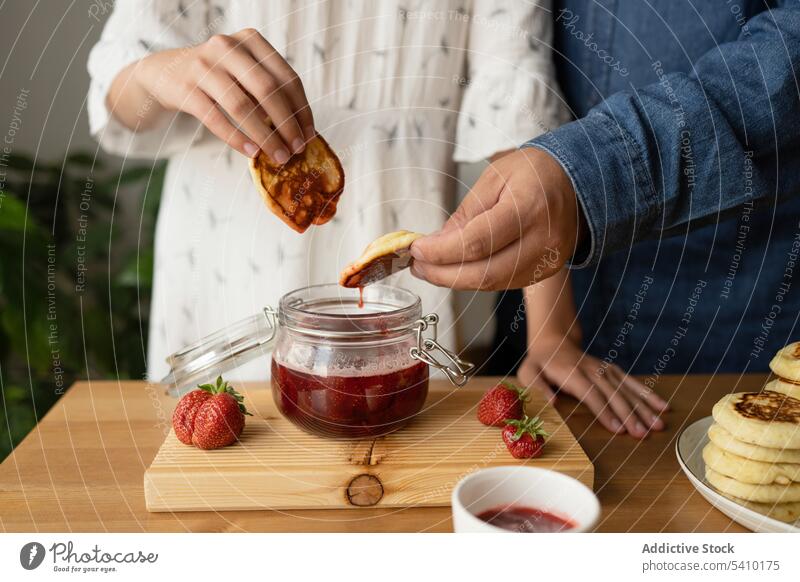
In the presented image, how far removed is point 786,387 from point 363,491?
32 cm

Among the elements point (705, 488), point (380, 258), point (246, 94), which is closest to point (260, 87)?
point (246, 94)

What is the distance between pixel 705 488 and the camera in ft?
1.50

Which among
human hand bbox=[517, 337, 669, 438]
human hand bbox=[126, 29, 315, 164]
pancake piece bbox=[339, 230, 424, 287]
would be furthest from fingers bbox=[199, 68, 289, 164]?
human hand bbox=[517, 337, 669, 438]

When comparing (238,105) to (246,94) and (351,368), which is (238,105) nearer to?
(246,94)

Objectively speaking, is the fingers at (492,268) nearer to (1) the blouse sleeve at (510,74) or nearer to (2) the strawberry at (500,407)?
(2) the strawberry at (500,407)

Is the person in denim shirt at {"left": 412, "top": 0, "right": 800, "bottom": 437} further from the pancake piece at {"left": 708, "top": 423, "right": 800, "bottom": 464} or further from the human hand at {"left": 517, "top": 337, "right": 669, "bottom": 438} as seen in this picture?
the pancake piece at {"left": 708, "top": 423, "right": 800, "bottom": 464}

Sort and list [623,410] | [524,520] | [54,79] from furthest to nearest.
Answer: [54,79] → [623,410] → [524,520]

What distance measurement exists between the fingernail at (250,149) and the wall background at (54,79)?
1.27ft

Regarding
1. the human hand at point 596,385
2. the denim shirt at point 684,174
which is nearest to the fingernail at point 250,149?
the denim shirt at point 684,174

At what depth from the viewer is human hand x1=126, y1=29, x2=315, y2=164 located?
19.3 inches

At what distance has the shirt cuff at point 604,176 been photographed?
526mm
